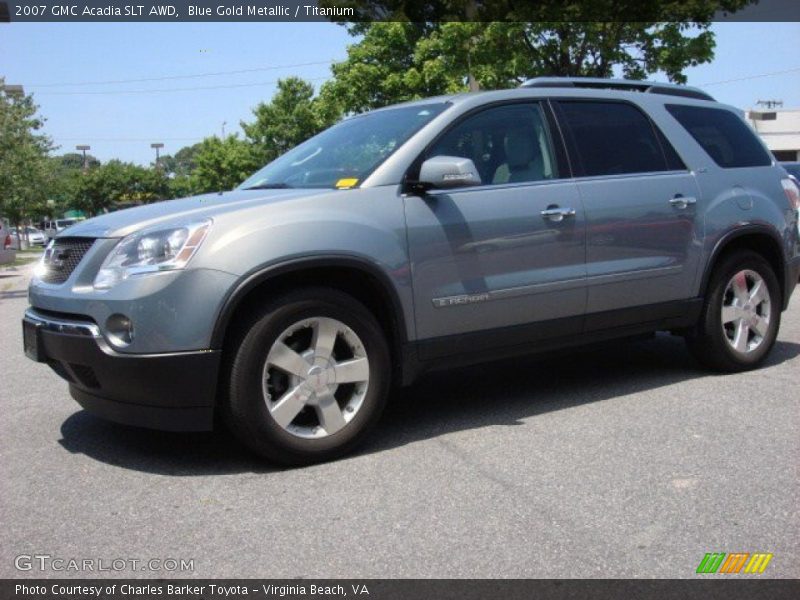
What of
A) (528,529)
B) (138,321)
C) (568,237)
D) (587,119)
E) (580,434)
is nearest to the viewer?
(528,529)

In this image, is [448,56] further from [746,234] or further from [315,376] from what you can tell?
[315,376]

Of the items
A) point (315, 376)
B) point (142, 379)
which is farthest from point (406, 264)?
point (142, 379)

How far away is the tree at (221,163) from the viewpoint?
6166 cm

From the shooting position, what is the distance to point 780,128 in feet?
188

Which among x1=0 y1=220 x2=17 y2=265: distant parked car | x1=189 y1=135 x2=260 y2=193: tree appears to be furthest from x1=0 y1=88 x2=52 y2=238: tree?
x1=189 y1=135 x2=260 y2=193: tree

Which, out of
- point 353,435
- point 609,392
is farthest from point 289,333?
point 609,392

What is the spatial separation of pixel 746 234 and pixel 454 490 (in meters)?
3.24

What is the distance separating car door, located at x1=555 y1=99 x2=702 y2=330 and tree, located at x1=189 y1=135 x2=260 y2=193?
5621 cm

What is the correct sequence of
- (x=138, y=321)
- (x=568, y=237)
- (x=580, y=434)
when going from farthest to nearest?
(x=568, y=237), (x=580, y=434), (x=138, y=321)

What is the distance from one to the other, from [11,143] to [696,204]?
25.3 metres

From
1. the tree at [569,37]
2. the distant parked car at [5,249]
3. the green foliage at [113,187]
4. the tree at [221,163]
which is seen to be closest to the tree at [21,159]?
the distant parked car at [5,249]

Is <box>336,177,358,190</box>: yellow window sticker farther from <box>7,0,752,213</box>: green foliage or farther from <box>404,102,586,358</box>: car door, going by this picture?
<box>7,0,752,213</box>: green foliage
